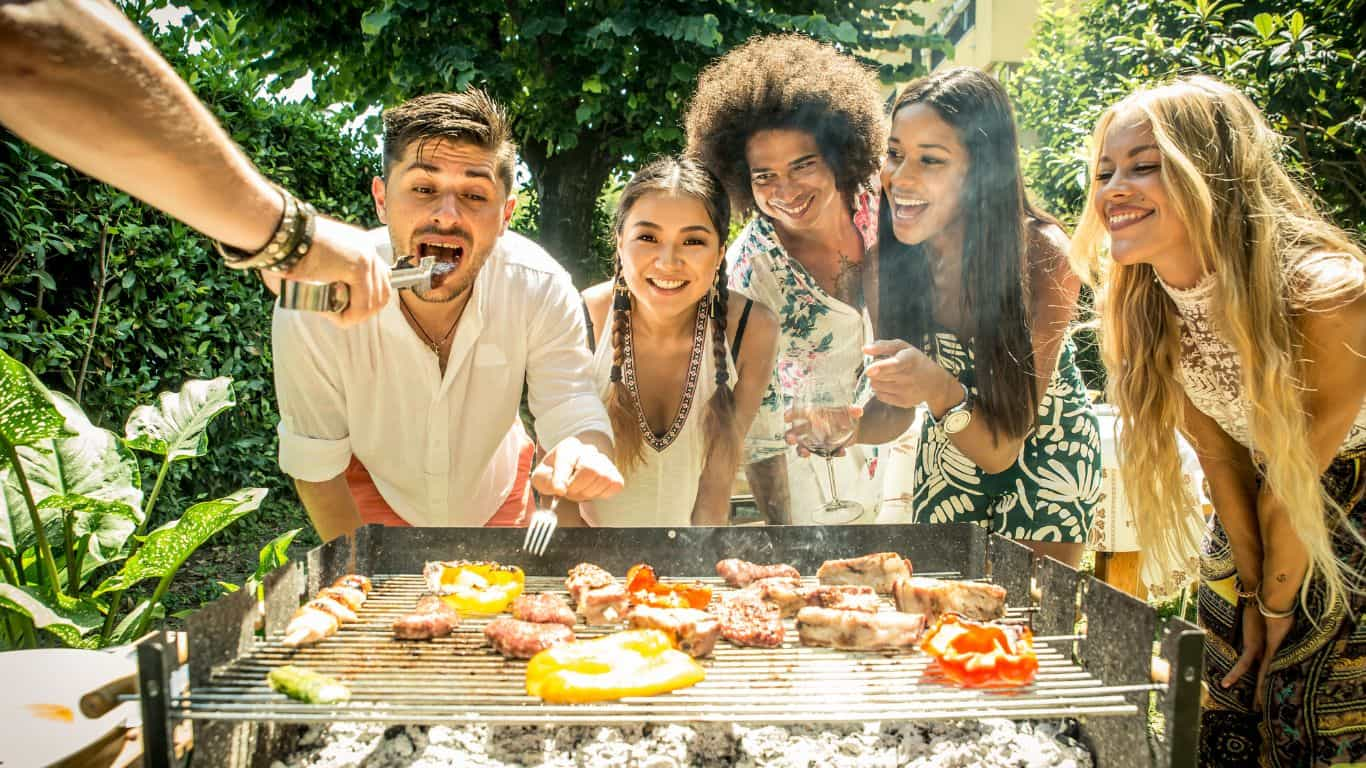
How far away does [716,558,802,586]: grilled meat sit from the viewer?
272 centimetres

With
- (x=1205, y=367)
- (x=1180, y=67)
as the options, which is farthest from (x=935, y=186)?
(x=1180, y=67)

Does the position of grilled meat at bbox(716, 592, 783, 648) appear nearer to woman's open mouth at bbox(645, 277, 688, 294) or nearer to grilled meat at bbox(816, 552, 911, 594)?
grilled meat at bbox(816, 552, 911, 594)

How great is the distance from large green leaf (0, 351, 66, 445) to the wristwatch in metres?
3.19

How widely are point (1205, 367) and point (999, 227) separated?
99 centimetres

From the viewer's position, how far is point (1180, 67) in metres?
6.39

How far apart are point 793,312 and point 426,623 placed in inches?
89.2

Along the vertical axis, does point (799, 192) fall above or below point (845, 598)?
above

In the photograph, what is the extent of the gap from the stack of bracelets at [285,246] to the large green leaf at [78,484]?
211 cm

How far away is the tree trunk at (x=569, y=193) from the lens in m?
7.97

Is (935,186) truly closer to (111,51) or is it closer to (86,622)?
(111,51)

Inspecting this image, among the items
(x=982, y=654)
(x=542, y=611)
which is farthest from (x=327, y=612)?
(x=982, y=654)

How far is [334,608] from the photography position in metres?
2.31

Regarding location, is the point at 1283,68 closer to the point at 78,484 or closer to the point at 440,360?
the point at 440,360

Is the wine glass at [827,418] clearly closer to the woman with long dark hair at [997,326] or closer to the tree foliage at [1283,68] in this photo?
the woman with long dark hair at [997,326]
